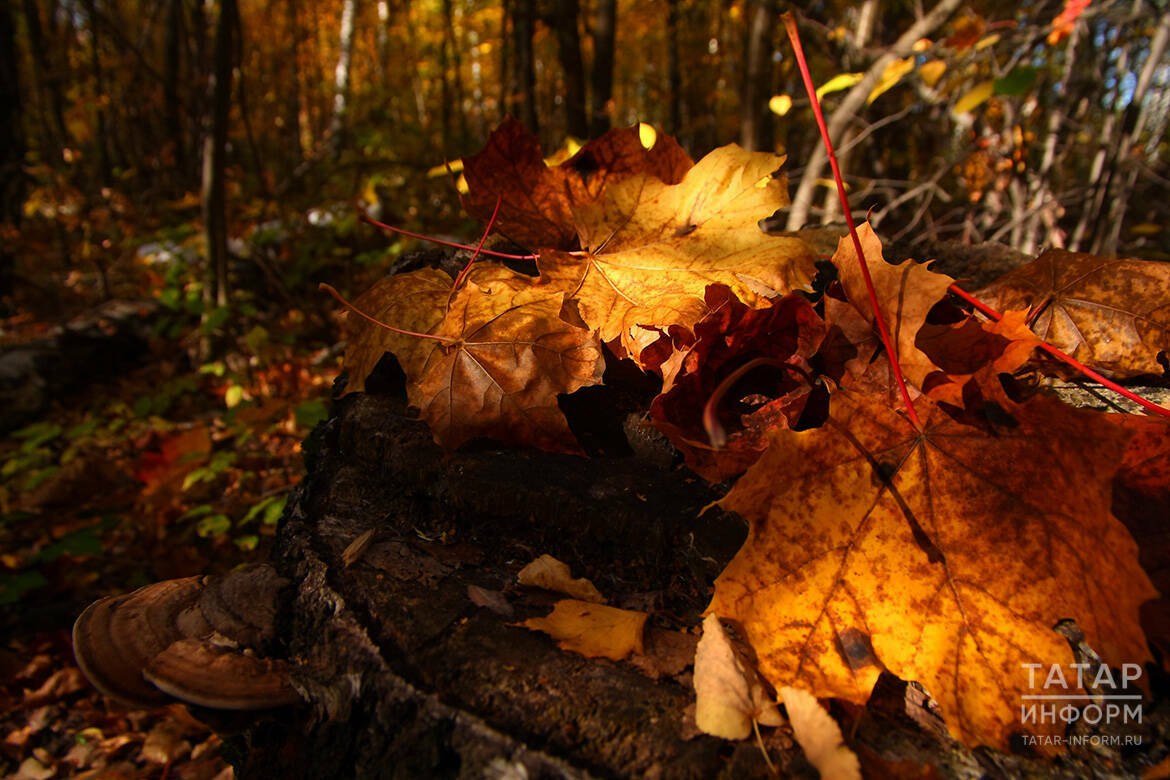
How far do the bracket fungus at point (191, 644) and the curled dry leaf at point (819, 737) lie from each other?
710 mm

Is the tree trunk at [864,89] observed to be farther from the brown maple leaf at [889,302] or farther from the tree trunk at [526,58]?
the tree trunk at [526,58]

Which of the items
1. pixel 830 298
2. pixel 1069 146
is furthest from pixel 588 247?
pixel 1069 146

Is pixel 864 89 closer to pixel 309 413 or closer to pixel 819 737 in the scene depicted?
pixel 309 413

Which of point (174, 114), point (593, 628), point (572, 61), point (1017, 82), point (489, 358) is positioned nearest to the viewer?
point (593, 628)

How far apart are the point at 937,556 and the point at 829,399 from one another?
10.3 inches

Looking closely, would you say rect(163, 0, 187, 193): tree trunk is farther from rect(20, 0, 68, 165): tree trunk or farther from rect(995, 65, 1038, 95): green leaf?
rect(995, 65, 1038, 95): green leaf

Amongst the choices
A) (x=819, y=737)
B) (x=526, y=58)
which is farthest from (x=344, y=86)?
(x=819, y=737)

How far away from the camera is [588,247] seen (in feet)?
4.14

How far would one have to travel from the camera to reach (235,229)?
18.0ft

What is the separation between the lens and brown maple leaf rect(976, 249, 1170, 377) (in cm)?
108

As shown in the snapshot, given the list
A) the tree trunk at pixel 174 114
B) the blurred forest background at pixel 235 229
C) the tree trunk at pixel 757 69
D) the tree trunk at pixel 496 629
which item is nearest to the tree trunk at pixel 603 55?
the blurred forest background at pixel 235 229

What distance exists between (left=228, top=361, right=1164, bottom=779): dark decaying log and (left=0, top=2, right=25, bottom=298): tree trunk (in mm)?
7653

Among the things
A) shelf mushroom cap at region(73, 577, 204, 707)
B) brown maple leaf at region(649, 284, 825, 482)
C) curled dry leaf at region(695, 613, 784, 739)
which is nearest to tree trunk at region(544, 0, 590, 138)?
brown maple leaf at region(649, 284, 825, 482)

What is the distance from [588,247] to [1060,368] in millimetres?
918
